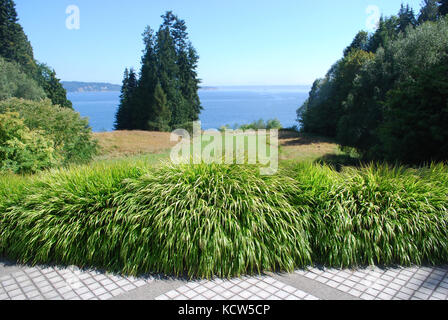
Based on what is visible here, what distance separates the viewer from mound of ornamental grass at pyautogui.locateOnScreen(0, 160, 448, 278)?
11.2 ft

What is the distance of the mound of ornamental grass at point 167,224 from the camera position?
3.39m

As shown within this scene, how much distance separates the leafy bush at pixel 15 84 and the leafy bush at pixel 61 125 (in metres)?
19.3

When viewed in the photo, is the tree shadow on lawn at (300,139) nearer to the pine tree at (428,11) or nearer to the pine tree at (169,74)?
the pine tree at (169,74)

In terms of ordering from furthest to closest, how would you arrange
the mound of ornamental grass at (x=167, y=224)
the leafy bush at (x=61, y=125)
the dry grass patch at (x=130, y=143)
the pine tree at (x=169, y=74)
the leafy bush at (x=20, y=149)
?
the pine tree at (x=169, y=74)
the dry grass patch at (x=130, y=143)
the leafy bush at (x=61, y=125)
the leafy bush at (x=20, y=149)
the mound of ornamental grass at (x=167, y=224)

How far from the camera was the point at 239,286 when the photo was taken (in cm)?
317

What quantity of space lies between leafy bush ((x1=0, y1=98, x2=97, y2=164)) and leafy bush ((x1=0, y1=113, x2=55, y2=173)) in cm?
348

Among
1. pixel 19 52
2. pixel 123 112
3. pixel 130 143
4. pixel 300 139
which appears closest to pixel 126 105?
pixel 123 112

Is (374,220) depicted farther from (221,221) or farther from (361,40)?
(361,40)

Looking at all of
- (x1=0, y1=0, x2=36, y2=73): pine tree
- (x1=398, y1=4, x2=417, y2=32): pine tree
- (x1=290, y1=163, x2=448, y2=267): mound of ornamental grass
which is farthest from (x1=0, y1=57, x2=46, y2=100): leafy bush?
(x1=398, y1=4, x2=417, y2=32): pine tree

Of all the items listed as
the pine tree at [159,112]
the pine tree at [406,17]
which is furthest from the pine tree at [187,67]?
the pine tree at [406,17]

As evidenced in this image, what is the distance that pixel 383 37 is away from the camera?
27.1 meters

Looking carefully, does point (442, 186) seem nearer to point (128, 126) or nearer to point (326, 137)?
point (326, 137)
